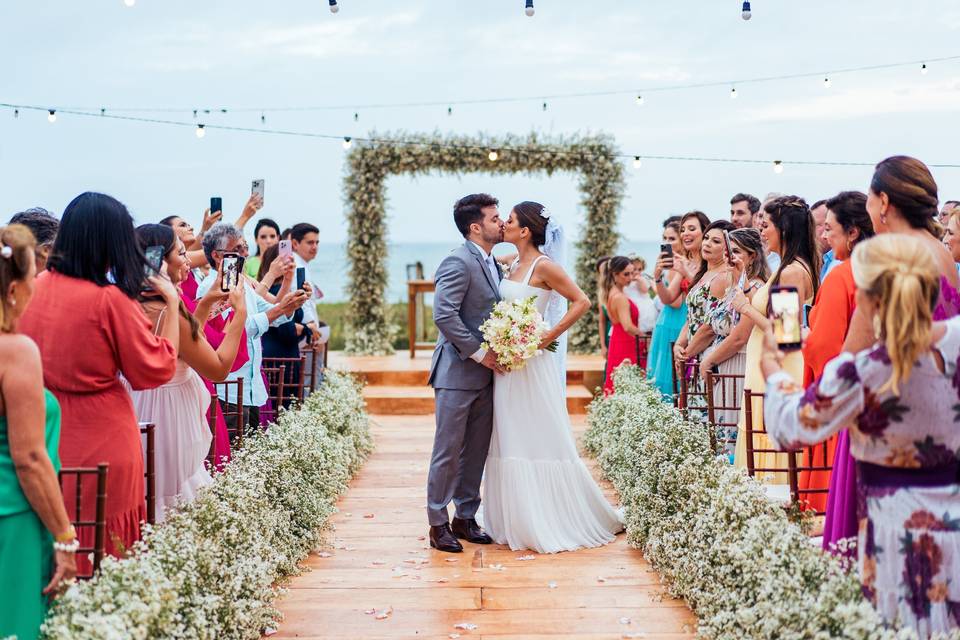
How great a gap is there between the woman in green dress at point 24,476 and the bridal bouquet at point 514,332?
9.45ft

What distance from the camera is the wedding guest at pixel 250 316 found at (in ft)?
18.1

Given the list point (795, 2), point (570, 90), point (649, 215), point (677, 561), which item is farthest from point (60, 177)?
point (649, 215)

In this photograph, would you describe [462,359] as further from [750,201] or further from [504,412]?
[750,201]

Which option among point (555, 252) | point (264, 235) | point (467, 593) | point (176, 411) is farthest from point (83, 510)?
point (264, 235)

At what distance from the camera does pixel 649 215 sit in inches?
664

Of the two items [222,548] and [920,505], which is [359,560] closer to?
[222,548]

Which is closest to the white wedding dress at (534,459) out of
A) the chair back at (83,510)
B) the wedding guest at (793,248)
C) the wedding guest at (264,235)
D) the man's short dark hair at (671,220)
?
the wedding guest at (793,248)

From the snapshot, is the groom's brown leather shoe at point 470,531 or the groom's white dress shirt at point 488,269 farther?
the groom's brown leather shoe at point 470,531

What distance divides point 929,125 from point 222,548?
9415 mm

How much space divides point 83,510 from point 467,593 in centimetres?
215

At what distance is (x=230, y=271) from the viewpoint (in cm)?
417

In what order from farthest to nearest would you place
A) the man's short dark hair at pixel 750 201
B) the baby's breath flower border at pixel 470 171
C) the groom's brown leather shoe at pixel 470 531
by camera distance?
the baby's breath flower border at pixel 470 171, the man's short dark hair at pixel 750 201, the groom's brown leather shoe at pixel 470 531

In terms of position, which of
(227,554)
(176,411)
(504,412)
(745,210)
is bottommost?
(227,554)

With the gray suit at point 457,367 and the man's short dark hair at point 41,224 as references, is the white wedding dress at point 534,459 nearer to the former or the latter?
the gray suit at point 457,367
